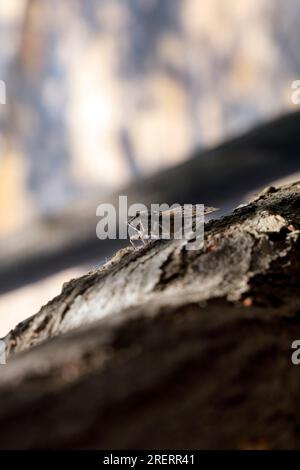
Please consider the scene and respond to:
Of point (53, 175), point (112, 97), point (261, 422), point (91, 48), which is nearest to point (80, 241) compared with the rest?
point (53, 175)

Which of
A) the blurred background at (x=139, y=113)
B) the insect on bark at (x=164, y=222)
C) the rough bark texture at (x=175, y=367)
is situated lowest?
the rough bark texture at (x=175, y=367)

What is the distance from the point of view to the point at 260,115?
1441mm

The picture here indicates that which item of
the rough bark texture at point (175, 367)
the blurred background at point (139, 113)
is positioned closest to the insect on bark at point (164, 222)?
the rough bark texture at point (175, 367)

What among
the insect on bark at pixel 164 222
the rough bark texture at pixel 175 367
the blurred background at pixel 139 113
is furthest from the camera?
the blurred background at pixel 139 113

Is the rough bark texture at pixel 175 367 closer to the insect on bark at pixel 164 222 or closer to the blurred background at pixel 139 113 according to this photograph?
the insect on bark at pixel 164 222

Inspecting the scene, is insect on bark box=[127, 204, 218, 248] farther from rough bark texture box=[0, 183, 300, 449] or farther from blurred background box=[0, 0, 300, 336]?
blurred background box=[0, 0, 300, 336]

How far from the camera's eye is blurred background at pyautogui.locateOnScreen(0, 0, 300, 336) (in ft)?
4.66

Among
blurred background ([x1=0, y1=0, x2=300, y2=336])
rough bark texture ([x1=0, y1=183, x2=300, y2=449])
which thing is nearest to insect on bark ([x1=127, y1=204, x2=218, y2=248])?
rough bark texture ([x1=0, y1=183, x2=300, y2=449])

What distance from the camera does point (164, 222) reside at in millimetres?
1103

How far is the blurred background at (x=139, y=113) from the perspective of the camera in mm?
1421

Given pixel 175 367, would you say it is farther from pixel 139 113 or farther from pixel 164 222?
pixel 139 113

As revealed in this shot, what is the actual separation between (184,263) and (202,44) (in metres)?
0.90

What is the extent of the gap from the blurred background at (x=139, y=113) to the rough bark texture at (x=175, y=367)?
63 centimetres

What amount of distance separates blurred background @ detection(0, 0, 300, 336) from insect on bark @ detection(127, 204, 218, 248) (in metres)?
0.33
